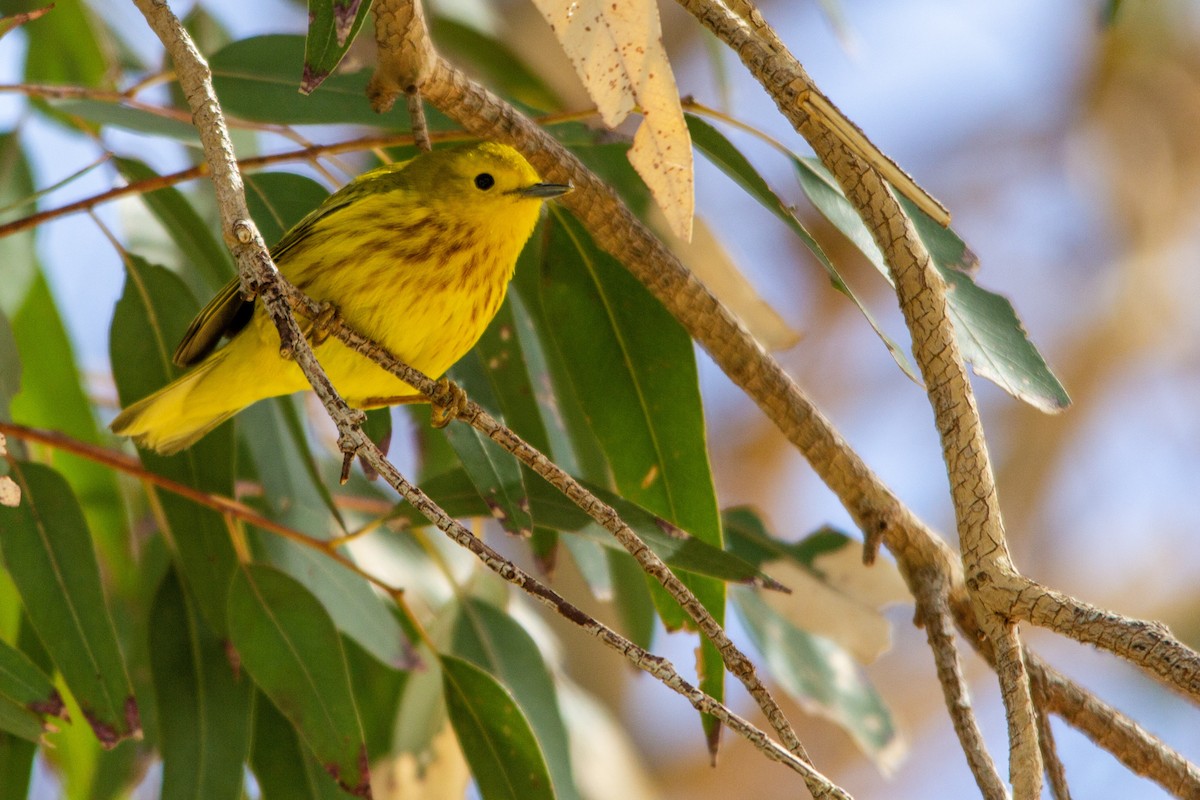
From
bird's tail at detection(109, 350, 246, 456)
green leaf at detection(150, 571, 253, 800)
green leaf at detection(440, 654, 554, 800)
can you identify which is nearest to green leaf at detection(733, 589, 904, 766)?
green leaf at detection(440, 654, 554, 800)

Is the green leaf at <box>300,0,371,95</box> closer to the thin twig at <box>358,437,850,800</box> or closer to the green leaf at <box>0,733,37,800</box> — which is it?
the thin twig at <box>358,437,850,800</box>

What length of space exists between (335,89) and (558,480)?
4.58ft

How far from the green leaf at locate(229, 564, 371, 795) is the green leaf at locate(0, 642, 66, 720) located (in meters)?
0.38

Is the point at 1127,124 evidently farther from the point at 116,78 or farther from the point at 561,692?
the point at 116,78

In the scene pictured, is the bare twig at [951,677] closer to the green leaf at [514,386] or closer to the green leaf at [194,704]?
the green leaf at [514,386]

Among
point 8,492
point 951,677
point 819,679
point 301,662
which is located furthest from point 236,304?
point 819,679

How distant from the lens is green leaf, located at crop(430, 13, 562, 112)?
13.8 feet

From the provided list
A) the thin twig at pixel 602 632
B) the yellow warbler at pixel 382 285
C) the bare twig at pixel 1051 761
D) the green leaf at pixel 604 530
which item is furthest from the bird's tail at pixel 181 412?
the bare twig at pixel 1051 761

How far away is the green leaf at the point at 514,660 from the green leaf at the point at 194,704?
628 millimetres

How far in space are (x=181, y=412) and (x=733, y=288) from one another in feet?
4.20

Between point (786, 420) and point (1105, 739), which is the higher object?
point (786, 420)

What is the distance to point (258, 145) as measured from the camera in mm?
3762

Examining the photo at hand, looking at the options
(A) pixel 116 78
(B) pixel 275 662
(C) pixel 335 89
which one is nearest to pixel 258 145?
(A) pixel 116 78

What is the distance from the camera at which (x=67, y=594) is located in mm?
2600
